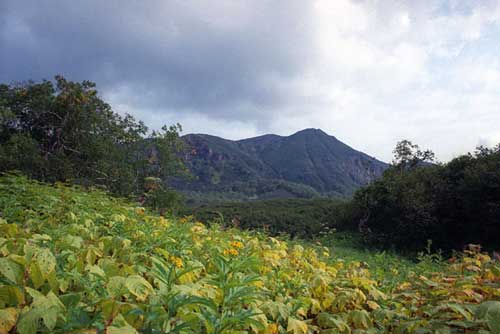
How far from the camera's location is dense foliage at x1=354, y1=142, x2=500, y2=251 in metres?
15.6

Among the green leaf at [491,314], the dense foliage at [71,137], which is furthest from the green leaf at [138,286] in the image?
the dense foliage at [71,137]

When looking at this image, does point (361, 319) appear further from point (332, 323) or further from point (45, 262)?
point (45, 262)

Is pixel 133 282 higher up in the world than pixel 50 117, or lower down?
lower down

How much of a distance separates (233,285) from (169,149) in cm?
1616

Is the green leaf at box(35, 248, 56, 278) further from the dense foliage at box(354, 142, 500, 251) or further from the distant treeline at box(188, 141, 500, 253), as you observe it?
the dense foliage at box(354, 142, 500, 251)

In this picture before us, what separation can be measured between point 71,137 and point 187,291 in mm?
15790

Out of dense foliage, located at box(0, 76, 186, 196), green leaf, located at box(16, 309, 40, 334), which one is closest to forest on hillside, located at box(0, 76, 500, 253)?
dense foliage, located at box(0, 76, 186, 196)

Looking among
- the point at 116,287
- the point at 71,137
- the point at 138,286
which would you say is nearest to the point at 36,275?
the point at 116,287

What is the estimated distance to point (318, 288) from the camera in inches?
112

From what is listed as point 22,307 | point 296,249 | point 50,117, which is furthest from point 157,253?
point 50,117

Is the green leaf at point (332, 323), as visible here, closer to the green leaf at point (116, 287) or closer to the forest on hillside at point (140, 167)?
the green leaf at point (116, 287)

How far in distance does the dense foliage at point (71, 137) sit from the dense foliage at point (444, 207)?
42.3 ft

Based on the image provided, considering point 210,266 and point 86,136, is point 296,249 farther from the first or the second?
point 86,136

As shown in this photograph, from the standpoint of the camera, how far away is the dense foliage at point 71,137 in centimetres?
1380
